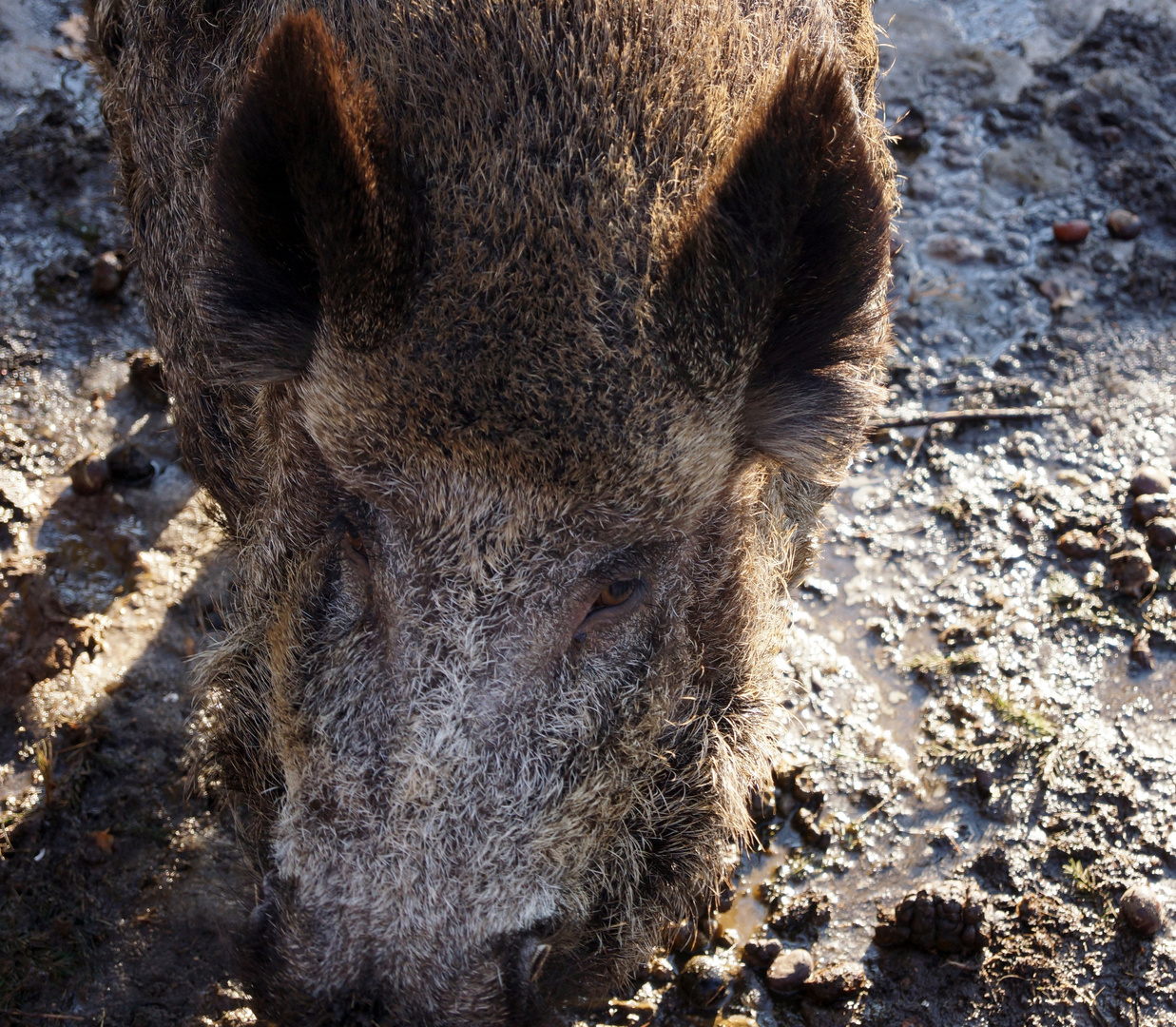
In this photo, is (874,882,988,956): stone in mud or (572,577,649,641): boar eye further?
(874,882,988,956): stone in mud

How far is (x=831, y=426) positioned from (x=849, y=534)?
203cm

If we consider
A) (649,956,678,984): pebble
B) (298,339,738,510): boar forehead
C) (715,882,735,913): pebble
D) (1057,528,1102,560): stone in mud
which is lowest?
(649,956,678,984): pebble

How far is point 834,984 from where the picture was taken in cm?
300

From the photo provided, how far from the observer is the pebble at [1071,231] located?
5.21 meters

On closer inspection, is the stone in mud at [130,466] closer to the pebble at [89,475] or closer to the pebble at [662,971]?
the pebble at [89,475]

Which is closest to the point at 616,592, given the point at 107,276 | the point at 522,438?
the point at 522,438

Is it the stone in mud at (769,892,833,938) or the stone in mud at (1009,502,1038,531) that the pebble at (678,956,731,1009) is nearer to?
the stone in mud at (769,892,833,938)

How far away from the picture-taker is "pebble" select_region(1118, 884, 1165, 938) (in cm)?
316

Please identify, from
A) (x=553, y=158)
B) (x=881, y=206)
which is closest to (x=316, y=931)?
(x=553, y=158)

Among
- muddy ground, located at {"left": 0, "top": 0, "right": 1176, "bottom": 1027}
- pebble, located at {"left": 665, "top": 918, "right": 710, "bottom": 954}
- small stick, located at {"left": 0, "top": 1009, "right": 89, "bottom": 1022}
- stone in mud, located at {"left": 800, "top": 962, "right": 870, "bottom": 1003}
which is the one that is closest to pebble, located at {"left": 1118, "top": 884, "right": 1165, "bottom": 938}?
muddy ground, located at {"left": 0, "top": 0, "right": 1176, "bottom": 1027}

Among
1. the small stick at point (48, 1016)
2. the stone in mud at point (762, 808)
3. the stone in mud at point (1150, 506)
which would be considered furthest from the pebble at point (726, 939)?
the stone in mud at point (1150, 506)

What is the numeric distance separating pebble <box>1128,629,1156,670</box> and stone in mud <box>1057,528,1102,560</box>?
433mm

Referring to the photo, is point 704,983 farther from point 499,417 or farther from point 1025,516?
point 1025,516

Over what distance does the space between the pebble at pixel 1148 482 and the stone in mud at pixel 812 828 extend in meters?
2.18
